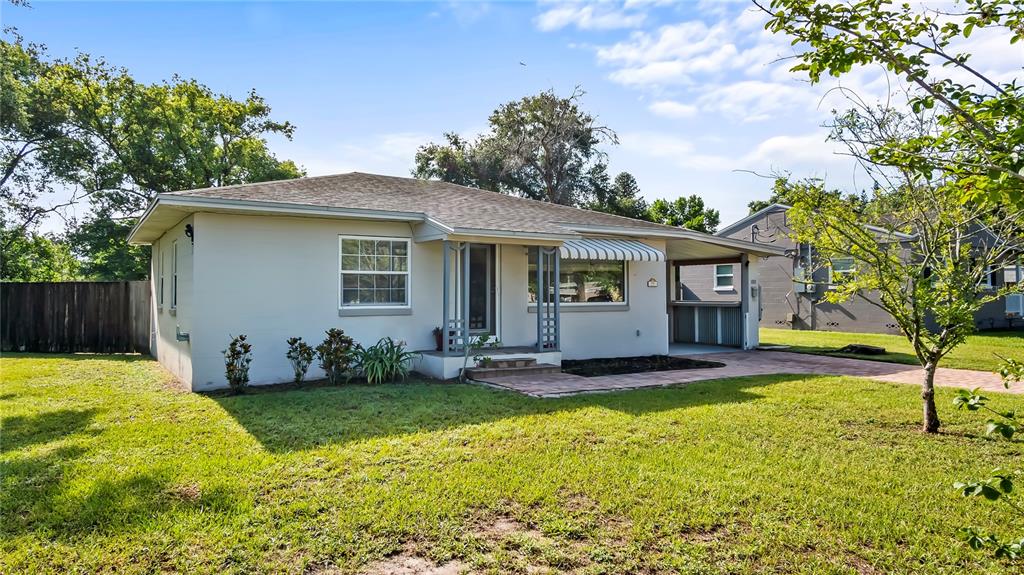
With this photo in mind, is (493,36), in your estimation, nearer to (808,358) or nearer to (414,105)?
(414,105)

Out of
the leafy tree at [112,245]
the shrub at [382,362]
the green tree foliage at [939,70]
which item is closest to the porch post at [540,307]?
the shrub at [382,362]

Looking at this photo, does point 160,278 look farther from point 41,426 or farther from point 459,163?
point 459,163

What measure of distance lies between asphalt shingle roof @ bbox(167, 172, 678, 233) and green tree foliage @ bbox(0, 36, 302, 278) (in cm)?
1442

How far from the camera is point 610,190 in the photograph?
41031mm

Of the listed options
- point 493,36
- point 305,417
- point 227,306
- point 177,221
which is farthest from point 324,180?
point 305,417

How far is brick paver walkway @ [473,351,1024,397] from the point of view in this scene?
10242mm

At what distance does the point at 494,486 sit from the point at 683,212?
1382 inches

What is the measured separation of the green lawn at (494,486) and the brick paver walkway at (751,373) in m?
1.55

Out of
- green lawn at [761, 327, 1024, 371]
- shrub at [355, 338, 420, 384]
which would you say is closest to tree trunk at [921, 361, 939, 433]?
green lawn at [761, 327, 1024, 371]

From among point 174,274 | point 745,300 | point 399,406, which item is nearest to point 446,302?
point 399,406

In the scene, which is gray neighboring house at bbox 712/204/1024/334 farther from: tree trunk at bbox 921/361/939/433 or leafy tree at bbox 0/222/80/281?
leafy tree at bbox 0/222/80/281

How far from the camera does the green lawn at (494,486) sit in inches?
153

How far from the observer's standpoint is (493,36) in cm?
1138

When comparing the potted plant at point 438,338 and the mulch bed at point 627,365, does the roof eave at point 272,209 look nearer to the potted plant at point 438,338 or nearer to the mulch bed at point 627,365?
the potted plant at point 438,338
